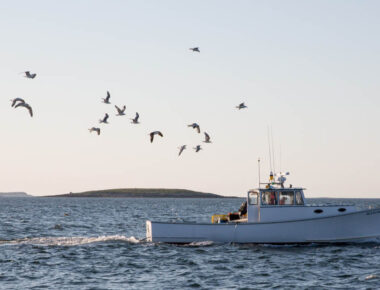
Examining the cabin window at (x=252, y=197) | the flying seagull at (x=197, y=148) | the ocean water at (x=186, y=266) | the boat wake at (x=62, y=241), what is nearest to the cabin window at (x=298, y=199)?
the cabin window at (x=252, y=197)

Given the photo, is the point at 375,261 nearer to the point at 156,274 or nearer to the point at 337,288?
the point at 337,288

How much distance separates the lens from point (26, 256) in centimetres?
2906

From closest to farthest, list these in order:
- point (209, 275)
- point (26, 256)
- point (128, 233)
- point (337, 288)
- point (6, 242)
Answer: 1. point (337, 288)
2. point (209, 275)
3. point (26, 256)
4. point (6, 242)
5. point (128, 233)

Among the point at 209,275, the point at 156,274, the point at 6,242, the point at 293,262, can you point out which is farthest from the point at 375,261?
the point at 6,242

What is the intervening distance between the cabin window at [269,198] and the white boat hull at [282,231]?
110 centimetres

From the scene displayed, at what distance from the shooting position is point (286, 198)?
30.7m

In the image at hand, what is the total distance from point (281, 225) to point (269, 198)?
4.67 ft

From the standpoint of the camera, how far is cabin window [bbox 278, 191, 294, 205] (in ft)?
100

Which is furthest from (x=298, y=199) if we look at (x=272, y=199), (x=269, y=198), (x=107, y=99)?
(x=107, y=99)

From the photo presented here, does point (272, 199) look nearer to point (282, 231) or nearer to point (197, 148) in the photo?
point (282, 231)

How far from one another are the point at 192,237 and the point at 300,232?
5.05m

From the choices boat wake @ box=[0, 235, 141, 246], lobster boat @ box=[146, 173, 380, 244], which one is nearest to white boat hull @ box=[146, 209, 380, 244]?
lobster boat @ box=[146, 173, 380, 244]

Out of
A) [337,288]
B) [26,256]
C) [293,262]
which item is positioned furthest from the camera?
[26,256]

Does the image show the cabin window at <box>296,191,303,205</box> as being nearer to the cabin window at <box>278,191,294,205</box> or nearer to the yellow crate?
the cabin window at <box>278,191,294,205</box>
